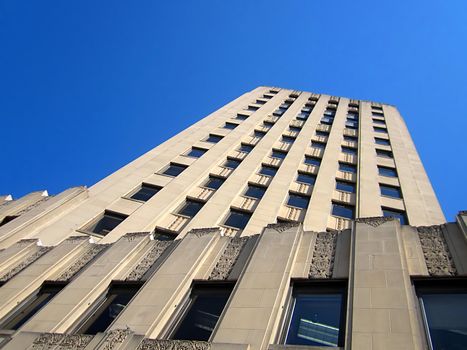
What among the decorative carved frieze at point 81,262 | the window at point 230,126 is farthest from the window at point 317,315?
the window at point 230,126

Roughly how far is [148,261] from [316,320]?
6385 mm

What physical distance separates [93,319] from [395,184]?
19.5m

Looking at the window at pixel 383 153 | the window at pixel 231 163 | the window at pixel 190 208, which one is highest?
the window at pixel 383 153

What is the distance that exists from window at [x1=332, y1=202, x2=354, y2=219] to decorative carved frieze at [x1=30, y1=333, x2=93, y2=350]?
47.0ft

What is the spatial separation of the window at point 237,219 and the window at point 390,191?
9.14m

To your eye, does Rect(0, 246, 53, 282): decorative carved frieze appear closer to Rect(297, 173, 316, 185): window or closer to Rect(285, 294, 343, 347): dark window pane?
Rect(285, 294, 343, 347): dark window pane

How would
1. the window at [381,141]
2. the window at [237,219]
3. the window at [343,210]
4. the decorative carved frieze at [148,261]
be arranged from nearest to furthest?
the decorative carved frieze at [148,261] → the window at [237,219] → the window at [343,210] → the window at [381,141]

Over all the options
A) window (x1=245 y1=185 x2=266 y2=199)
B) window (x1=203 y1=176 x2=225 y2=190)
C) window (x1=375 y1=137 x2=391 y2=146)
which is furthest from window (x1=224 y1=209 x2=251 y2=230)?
window (x1=375 y1=137 x2=391 y2=146)

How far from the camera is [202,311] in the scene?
9992 millimetres

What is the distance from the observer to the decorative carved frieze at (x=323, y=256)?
33.0ft

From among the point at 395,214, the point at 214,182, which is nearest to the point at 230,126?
the point at 214,182

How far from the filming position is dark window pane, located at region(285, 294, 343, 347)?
8212 millimetres

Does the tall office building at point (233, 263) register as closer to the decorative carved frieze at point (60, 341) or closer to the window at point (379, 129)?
the decorative carved frieze at point (60, 341)

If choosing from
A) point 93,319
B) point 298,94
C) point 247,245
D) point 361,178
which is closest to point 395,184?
point 361,178
